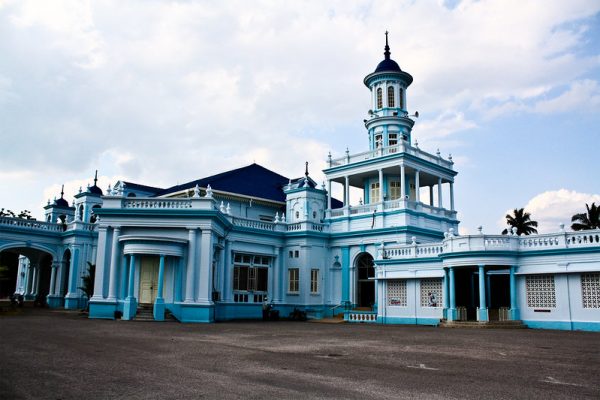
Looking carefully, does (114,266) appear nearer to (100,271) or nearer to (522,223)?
(100,271)

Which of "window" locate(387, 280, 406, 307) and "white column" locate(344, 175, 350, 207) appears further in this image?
"white column" locate(344, 175, 350, 207)

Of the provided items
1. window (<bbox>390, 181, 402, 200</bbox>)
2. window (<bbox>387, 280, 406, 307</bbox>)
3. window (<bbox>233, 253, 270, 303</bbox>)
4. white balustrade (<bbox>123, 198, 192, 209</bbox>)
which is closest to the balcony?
window (<bbox>387, 280, 406, 307</bbox>)

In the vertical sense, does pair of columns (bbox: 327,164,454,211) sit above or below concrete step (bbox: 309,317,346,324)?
above

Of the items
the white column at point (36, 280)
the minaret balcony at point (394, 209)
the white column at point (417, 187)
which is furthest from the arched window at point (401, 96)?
the white column at point (36, 280)

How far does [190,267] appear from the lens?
1069 inches

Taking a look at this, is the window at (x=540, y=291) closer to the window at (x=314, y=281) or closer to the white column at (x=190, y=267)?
the window at (x=314, y=281)

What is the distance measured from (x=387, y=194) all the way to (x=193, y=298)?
50.5ft

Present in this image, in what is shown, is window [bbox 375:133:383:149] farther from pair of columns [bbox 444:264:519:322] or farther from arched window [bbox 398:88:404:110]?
pair of columns [bbox 444:264:519:322]

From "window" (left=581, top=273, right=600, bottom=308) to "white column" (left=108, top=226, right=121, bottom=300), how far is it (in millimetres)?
21285

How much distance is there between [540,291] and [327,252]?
576 inches

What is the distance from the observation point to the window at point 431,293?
91.2ft

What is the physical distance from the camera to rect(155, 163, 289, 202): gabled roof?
3847cm

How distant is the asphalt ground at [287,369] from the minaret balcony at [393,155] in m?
20.0

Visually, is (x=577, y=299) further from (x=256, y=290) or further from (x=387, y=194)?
(x=256, y=290)
